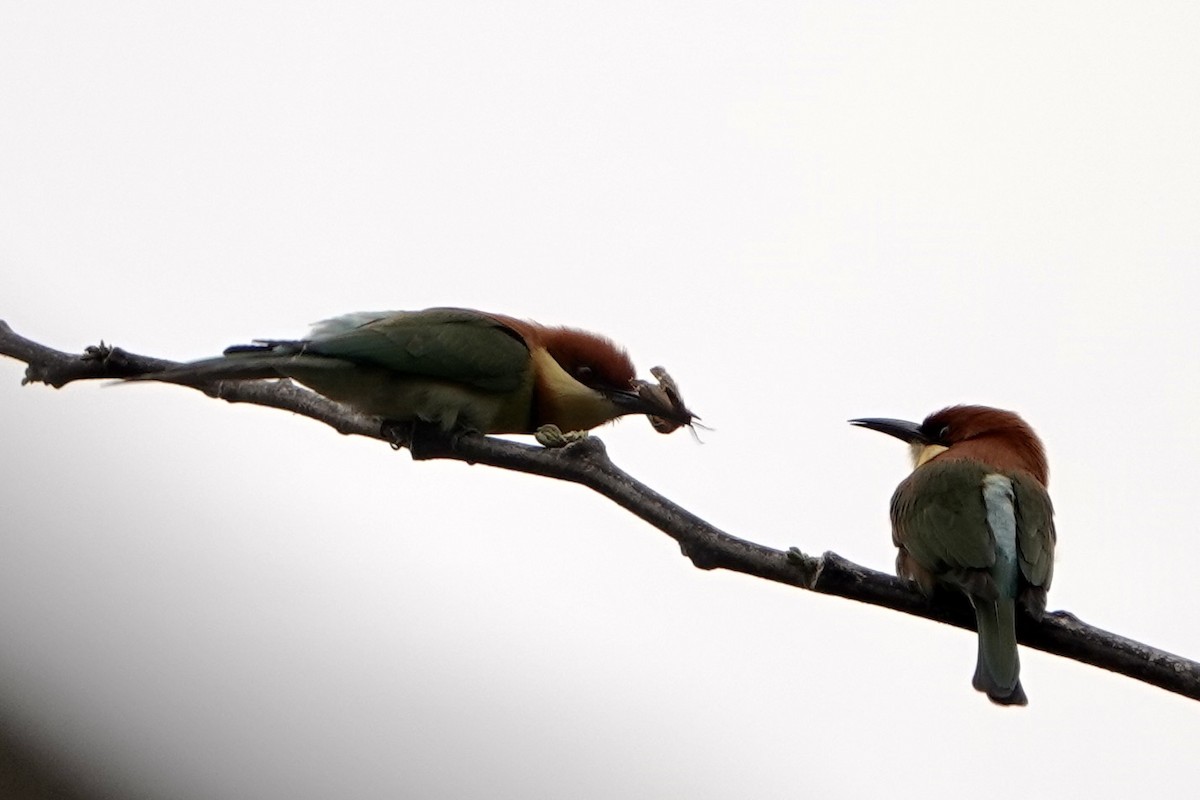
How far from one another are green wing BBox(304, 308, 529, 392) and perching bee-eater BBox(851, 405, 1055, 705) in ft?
3.28

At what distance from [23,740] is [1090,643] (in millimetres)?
1494

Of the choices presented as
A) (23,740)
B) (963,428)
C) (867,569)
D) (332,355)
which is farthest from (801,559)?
(963,428)

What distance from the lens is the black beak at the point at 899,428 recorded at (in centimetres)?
370

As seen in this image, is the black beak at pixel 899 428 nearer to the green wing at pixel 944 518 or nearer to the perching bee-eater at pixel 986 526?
the perching bee-eater at pixel 986 526

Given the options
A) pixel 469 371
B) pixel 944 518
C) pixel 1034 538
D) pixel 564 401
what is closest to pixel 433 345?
pixel 469 371

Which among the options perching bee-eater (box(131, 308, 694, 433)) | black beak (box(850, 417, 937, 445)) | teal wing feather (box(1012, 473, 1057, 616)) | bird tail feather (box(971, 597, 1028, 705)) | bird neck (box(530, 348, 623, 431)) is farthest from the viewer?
black beak (box(850, 417, 937, 445))

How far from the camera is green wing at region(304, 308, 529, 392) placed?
2947 millimetres

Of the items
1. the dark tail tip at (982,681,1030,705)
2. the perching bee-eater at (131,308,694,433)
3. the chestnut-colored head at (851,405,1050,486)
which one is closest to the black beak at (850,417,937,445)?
the chestnut-colored head at (851,405,1050,486)

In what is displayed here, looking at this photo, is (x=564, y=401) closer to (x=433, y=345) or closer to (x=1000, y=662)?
(x=433, y=345)

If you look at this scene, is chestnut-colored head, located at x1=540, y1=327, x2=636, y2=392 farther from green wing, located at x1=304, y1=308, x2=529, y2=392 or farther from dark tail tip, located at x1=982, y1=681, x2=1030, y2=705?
dark tail tip, located at x1=982, y1=681, x2=1030, y2=705

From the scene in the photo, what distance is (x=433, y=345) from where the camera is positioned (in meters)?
3.12

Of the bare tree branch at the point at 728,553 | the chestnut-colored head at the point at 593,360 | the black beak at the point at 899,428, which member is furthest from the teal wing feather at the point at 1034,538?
the chestnut-colored head at the point at 593,360

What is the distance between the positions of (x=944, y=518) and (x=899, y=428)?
0.95 meters

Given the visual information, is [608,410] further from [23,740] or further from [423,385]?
[23,740]
